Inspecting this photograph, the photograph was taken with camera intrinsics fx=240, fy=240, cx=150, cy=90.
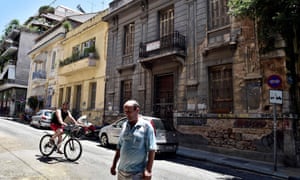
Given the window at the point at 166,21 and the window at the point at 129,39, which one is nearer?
the window at the point at 166,21

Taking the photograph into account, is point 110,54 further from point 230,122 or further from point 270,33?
point 270,33

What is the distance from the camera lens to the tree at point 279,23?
291 inches

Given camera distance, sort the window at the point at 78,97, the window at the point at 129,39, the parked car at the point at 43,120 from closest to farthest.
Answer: the window at the point at 129,39 < the parked car at the point at 43,120 < the window at the point at 78,97

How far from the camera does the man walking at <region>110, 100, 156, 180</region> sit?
9.70 feet

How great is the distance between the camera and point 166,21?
14781mm

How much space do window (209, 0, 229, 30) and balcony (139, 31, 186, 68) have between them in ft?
5.96

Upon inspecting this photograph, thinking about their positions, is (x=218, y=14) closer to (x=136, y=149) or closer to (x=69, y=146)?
(x=69, y=146)

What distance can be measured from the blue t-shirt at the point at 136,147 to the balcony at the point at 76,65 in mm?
17470

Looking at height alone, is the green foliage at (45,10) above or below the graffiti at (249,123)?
above

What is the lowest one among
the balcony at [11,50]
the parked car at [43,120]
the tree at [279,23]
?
the parked car at [43,120]

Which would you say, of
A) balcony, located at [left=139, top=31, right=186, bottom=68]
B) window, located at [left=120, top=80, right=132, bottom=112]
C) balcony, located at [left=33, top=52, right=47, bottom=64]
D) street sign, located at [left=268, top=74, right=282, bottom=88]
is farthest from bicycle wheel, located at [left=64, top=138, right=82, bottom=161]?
balcony, located at [left=33, top=52, right=47, bottom=64]

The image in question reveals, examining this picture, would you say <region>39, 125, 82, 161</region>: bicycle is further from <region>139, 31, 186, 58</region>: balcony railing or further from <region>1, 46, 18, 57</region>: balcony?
<region>1, 46, 18, 57</region>: balcony

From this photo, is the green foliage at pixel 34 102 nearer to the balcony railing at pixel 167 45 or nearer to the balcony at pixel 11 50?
the balcony at pixel 11 50

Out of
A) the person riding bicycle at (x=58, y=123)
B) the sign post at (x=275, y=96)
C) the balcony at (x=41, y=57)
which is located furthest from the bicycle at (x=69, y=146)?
the balcony at (x=41, y=57)
